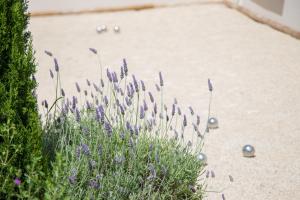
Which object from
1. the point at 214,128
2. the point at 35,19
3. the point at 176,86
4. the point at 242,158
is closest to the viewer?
the point at 242,158

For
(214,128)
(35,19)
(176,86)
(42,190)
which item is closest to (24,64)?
(42,190)

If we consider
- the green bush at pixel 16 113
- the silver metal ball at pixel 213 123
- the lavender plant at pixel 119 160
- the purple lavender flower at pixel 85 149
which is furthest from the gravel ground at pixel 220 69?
the green bush at pixel 16 113

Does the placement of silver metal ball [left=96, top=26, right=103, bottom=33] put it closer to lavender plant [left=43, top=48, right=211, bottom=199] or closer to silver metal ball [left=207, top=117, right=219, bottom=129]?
silver metal ball [left=207, top=117, right=219, bottom=129]

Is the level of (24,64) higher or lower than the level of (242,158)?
higher

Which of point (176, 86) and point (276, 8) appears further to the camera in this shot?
point (276, 8)

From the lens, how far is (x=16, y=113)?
9.48 ft

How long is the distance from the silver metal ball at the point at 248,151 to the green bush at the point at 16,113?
233cm

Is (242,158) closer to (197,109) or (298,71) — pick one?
(197,109)

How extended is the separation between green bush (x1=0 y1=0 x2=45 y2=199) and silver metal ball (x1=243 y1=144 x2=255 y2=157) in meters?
2.33

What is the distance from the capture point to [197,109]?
19.1ft

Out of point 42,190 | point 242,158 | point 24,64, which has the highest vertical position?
point 24,64

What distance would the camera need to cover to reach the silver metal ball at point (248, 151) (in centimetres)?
469

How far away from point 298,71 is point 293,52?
2.55ft

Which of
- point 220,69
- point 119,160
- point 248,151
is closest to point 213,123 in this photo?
point 248,151
